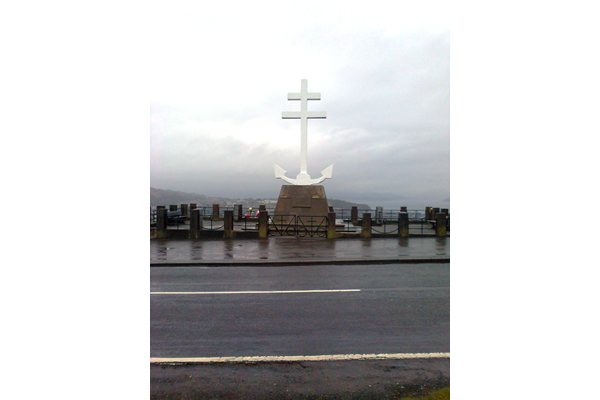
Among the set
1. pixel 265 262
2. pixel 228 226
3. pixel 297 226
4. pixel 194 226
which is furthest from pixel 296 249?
pixel 194 226

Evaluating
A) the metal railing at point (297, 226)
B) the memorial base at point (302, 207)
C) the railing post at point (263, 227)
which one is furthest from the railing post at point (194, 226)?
the memorial base at point (302, 207)

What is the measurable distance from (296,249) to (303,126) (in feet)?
28.1

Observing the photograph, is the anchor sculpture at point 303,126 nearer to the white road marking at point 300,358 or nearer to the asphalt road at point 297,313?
the asphalt road at point 297,313

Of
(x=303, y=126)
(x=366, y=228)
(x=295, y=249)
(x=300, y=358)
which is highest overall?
(x=303, y=126)

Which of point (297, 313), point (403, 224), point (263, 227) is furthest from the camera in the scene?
point (403, 224)

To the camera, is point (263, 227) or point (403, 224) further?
point (403, 224)

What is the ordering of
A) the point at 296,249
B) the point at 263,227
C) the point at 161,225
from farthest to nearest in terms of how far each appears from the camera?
1. the point at 263,227
2. the point at 161,225
3. the point at 296,249

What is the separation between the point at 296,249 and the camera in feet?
42.0

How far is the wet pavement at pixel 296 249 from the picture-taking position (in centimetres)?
1106

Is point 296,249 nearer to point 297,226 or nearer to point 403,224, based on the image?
point 297,226
